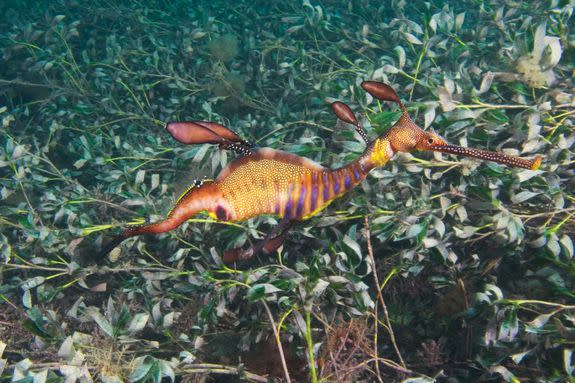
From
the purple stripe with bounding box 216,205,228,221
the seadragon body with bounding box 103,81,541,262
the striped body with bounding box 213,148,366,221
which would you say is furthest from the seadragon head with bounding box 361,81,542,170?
the purple stripe with bounding box 216,205,228,221

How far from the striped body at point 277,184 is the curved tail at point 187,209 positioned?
2cm

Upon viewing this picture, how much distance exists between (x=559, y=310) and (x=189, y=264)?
289 centimetres

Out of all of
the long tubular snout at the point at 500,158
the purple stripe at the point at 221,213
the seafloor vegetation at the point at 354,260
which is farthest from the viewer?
the seafloor vegetation at the point at 354,260

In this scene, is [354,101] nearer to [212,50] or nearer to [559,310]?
[559,310]

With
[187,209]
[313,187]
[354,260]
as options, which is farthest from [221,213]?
[354,260]

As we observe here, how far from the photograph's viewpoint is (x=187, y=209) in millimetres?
1786

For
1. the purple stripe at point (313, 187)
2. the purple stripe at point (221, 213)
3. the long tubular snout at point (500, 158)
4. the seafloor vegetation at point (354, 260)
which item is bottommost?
the seafloor vegetation at point (354, 260)

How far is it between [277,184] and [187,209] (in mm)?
460

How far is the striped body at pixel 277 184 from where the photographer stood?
1.86 metres

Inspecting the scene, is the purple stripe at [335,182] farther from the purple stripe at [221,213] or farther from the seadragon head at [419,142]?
the purple stripe at [221,213]

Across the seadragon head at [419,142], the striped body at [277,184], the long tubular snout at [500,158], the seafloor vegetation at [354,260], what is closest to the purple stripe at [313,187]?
the striped body at [277,184]

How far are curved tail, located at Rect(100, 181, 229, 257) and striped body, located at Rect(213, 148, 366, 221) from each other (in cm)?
2

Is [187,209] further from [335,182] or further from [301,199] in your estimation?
[335,182]

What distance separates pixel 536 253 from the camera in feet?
9.00
